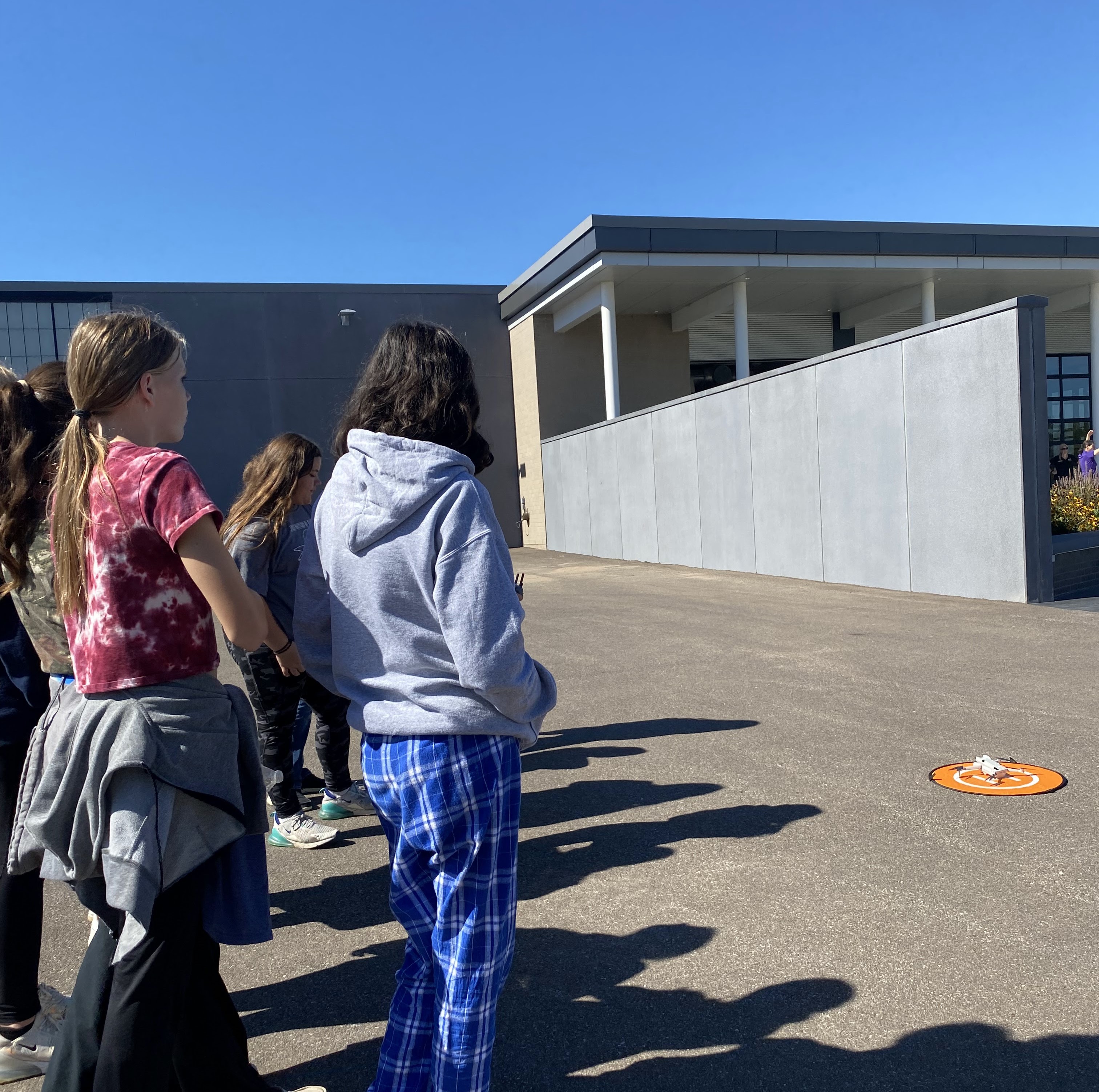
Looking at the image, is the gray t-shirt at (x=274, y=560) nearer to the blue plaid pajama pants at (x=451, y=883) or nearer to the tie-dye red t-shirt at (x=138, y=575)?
the tie-dye red t-shirt at (x=138, y=575)

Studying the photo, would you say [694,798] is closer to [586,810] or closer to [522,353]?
[586,810]

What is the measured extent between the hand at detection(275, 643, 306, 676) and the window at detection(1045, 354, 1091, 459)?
1256 inches

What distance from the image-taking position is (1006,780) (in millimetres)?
4367

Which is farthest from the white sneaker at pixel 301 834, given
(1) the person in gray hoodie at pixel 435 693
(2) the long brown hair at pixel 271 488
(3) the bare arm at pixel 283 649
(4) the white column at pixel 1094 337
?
(4) the white column at pixel 1094 337

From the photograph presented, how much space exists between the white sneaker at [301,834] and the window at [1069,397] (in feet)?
102

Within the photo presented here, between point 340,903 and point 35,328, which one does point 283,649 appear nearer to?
point 340,903

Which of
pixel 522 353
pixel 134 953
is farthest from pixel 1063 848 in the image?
pixel 522 353

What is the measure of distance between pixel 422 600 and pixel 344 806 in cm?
295

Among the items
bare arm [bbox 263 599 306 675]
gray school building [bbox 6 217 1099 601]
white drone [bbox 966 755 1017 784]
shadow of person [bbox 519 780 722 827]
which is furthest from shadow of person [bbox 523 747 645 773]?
gray school building [bbox 6 217 1099 601]

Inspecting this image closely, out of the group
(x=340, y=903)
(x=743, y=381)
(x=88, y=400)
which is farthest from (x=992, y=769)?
(x=743, y=381)

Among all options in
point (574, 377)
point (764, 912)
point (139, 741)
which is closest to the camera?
point (139, 741)

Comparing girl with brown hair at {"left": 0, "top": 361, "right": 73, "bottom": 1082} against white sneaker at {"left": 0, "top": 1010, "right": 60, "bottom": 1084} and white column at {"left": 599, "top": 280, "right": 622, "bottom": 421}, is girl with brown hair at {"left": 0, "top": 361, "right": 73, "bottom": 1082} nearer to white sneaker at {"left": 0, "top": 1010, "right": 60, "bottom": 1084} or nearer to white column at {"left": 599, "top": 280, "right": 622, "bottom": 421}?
white sneaker at {"left": 0, "top": 1010, "right": 60, "bottom": 1084}

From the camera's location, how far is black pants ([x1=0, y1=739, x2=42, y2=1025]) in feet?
8.04

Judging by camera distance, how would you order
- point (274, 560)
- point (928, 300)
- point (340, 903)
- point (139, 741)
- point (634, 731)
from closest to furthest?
point (139, 741) < point (340, 903) < point (274, 560) < point (634, 731) < point (928, 300)
